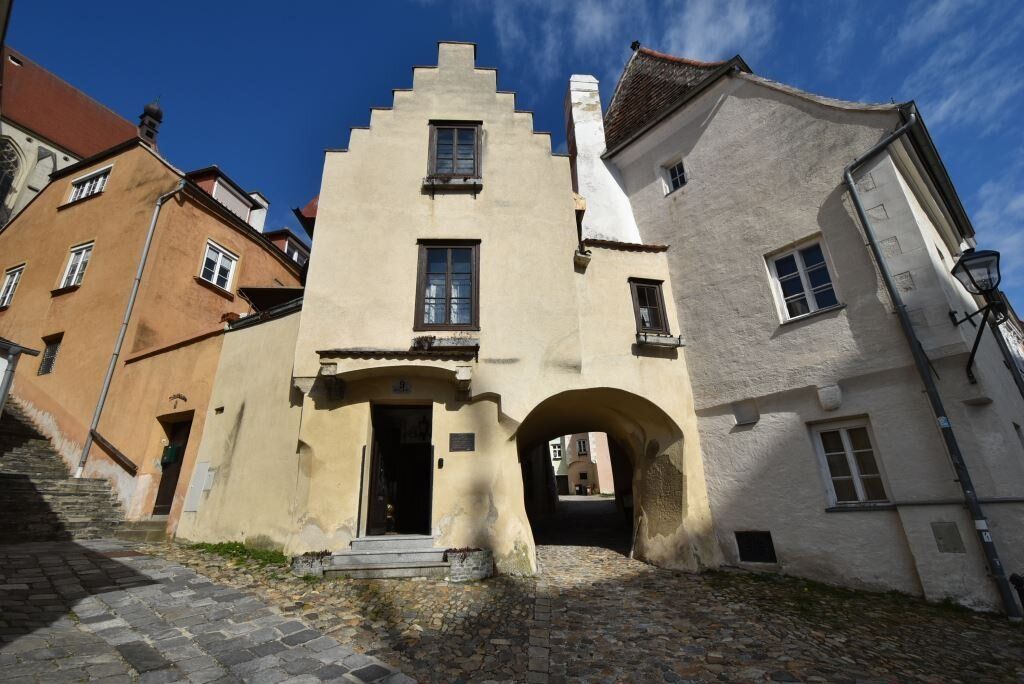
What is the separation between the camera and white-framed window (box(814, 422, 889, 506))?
669 centimetres

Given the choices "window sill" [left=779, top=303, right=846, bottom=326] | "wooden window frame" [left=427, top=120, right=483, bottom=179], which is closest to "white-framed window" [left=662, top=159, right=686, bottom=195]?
"window sill" [left=779, top=303, right=846, bottom=326]

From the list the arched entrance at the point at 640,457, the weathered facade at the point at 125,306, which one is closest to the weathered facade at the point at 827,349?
the arched entrance at the point at 640,457

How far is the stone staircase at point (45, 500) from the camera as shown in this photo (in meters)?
8.49

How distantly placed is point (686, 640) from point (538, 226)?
23.2 feet

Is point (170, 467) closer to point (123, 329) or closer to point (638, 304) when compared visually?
point (123, 329)

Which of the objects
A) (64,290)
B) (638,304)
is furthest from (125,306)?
(638,304)

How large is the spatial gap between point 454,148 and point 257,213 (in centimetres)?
1220

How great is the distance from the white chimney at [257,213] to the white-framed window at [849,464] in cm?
1921

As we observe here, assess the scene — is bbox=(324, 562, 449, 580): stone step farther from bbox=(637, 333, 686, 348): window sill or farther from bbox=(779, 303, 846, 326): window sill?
bbox=(779, 303, 846, 326): window sill

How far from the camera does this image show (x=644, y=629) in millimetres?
5008

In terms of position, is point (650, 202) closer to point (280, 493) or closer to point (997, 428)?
point (997, 428)

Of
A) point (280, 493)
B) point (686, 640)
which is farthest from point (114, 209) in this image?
point (686, 640)

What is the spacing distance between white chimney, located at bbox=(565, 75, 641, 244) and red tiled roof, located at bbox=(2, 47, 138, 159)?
34219 mm

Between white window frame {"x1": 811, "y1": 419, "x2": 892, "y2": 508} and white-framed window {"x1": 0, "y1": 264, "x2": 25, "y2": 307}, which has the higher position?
white-framed window {"x1": 0, "y1": 264, "x2": 25, "y2": 307}
